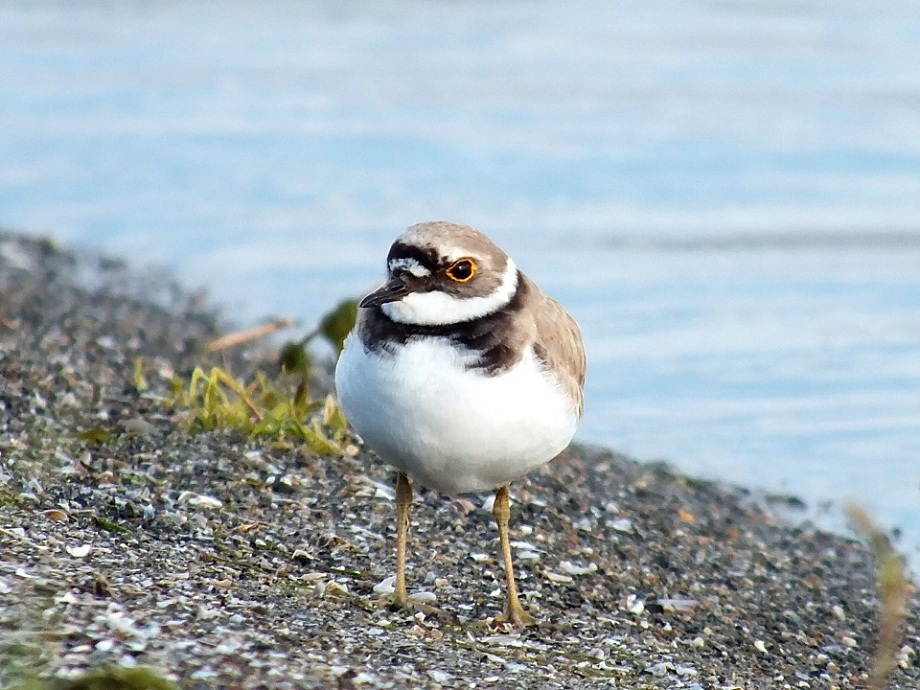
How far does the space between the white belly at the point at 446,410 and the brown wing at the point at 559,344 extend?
0.28 ft

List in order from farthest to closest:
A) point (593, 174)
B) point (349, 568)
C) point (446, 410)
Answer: point (593, 174) < point (349, 568) < point (446, 410)

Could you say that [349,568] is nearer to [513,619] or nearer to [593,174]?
[513,619]

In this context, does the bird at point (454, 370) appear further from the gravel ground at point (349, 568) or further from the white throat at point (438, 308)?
the gravel ground at point (349, 568)

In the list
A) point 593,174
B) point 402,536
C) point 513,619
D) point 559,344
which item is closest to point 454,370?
point 559,344

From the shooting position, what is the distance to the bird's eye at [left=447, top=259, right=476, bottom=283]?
4.23 m

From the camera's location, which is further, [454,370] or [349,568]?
[349,568]

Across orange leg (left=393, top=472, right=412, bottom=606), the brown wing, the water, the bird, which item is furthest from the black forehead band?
the water

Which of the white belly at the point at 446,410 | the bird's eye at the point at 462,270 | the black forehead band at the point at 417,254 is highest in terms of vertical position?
the black forehead band at the point at 417,254

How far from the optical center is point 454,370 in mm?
4047

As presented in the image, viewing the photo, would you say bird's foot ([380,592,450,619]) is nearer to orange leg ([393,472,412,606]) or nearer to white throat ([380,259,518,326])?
orange leg ([393,472,412,606])

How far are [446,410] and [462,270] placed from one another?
0.44m

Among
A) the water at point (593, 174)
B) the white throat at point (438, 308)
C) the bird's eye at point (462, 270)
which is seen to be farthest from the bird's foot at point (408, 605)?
the water at point (593, 174)

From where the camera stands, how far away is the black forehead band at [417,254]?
419 centimetres

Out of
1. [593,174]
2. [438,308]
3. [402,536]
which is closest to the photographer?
[438,308]
